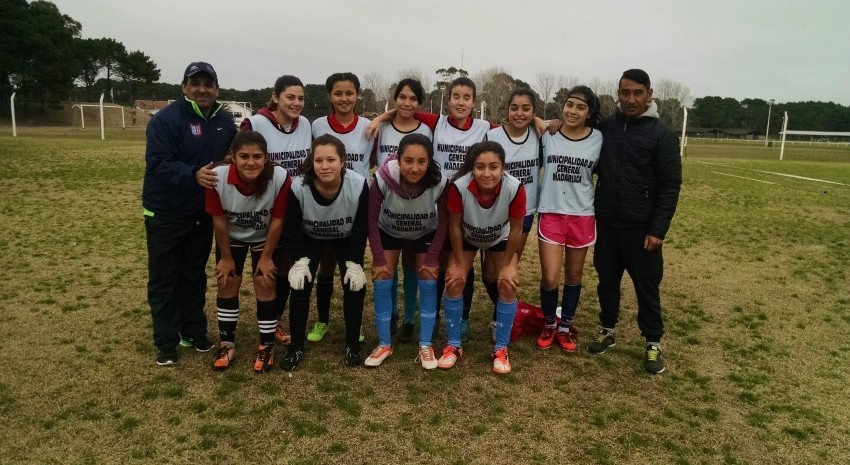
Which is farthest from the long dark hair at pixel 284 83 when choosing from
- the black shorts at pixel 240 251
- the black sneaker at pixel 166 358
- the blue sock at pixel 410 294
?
the black sneaker at pixel 166 358

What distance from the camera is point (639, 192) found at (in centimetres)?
427

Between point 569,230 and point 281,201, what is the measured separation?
90.5 inches

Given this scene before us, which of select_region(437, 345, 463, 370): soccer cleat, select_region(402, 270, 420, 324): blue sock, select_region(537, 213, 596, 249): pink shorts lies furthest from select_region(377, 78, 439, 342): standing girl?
select_region(537, 213, 596, 249): pink shorts

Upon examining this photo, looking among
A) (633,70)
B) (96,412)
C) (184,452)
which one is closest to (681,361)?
(633,70)

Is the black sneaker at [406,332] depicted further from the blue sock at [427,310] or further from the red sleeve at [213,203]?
the red sleeve at [213,203]

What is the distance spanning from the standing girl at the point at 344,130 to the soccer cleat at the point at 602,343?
7.45 feet

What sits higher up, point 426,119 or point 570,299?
point 426,119

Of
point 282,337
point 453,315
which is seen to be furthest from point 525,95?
point 282,337

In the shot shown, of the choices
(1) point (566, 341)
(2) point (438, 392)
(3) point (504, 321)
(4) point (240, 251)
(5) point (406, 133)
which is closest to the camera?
(2) point (438, 392)

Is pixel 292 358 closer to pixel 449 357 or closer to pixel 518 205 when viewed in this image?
pixel 449 357

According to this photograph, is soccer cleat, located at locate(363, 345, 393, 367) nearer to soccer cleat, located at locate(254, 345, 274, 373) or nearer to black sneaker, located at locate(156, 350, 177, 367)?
soccer cleat, located at locate(254, 345, 274, 373)

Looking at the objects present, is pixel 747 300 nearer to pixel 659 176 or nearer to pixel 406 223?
pixel 659 176

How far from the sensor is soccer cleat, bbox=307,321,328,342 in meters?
4.75

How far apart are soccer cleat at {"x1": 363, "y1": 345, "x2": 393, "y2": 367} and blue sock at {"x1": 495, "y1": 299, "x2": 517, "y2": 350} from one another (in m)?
0.87
